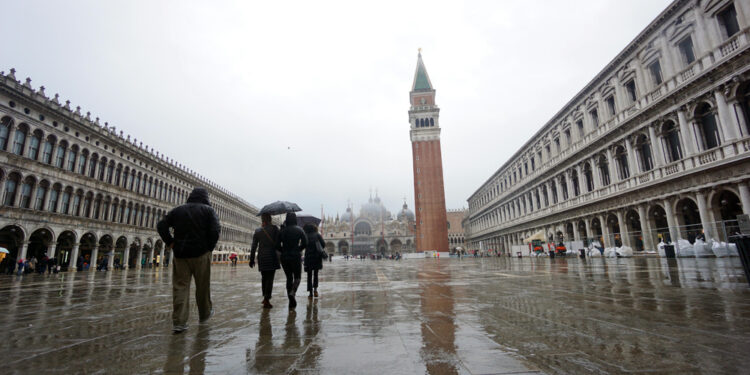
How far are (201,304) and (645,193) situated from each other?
26.0 metres

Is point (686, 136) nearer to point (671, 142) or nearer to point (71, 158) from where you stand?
point (671, 142)

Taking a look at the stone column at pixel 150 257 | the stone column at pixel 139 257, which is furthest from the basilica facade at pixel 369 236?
the stone column at pixel 139 257

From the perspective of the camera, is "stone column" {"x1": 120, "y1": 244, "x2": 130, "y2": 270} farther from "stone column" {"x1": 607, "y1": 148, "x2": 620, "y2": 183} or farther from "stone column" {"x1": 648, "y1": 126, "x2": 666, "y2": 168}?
"stone column" {"x1": 648, "y1": 126, "x2": 666, "y2": 168}

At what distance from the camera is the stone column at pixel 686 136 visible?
1839 centimetres

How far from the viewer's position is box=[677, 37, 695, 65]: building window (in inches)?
761

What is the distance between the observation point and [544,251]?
31.8 m

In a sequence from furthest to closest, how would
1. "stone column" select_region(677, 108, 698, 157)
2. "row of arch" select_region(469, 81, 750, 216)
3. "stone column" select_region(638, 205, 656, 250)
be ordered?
"stone column" select_region(638, 205, 656, 250) < "stone column" select_region(677, 108, 698, 157) < "row of arch" select_region(469, 81, 750, 216)

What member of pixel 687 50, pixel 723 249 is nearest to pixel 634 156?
pixel 687 50

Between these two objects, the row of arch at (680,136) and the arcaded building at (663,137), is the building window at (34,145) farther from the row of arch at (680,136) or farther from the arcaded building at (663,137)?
the row of arch at (680,136)

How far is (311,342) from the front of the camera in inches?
126

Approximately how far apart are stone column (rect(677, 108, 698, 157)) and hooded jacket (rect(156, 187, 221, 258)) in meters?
23.6

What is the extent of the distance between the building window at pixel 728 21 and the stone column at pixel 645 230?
10224 millimetres

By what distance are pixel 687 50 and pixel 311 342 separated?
2621 centimetres

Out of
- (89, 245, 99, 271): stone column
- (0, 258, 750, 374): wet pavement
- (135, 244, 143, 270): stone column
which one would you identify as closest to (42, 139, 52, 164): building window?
(89, 245, 99, 271): stone column
